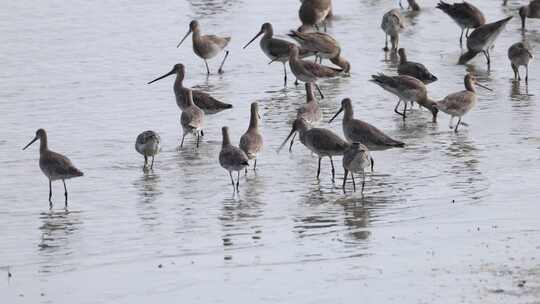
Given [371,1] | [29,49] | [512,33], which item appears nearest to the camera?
[29,49]

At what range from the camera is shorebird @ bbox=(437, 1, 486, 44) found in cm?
2345

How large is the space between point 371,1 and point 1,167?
598 inches

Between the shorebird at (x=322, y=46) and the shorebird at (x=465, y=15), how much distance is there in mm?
3574

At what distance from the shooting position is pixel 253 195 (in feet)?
43.1

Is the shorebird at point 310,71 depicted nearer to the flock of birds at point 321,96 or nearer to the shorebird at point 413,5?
the flock of birds at point 321,96

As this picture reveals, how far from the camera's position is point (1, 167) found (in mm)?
14727

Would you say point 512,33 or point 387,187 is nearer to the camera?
point 387,187

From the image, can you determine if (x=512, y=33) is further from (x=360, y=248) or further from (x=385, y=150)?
(x=360, y=248)

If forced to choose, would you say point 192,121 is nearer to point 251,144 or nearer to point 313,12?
point 251,144

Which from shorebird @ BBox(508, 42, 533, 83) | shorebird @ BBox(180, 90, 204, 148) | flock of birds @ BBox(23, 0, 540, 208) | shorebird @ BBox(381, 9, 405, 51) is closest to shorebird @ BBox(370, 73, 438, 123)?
flock of birds @ BBox(23, 0, 540, 208)

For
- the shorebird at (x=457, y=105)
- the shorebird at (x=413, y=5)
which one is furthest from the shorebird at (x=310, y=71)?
the shorebird at (x=413, y=5)

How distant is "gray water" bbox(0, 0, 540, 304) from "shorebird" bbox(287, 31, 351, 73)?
1.68 feet

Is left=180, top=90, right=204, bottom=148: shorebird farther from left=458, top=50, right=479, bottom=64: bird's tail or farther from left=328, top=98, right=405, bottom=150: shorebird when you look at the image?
left=458, top=50, right=479, bottom=64: bird's tail

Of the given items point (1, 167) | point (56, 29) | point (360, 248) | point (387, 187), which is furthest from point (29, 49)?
point (360, 248)
